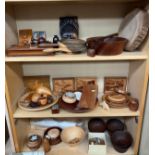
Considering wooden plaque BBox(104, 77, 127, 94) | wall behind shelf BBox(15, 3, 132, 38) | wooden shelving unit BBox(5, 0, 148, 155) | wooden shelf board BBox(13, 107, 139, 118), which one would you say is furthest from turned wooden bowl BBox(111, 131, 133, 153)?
wall behind shelf BBox(15, 3, 132, 38)

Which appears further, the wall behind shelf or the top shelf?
the wall behind shelf

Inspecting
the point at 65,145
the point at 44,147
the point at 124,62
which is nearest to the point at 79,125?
the point at 65,145

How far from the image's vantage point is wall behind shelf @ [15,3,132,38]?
1099 millimetres

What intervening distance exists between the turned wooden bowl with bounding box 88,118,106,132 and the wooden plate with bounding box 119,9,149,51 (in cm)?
53

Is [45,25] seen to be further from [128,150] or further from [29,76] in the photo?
[128,150]

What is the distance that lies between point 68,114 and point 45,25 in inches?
21.9

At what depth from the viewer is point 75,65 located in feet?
4.01

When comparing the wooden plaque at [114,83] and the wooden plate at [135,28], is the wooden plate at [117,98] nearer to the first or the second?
the wooden plaque at [114,83]

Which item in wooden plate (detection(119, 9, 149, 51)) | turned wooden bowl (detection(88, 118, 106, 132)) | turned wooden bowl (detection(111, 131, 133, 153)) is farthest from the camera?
turned wooden bowl (detection(88, 118, 106, 132))

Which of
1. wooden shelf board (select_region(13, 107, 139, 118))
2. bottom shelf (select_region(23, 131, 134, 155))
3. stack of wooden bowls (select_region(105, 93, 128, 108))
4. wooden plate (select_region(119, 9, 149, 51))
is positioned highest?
wooden plate (select_region(119, 9, 149, 51))

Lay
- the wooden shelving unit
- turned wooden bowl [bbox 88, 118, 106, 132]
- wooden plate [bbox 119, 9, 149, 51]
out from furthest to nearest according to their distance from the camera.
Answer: turned wooden bowl [bbox 88, 118, 106, 132] → the wooden shelving unit → wooden plate [bbox 119, 9, 149, 51]

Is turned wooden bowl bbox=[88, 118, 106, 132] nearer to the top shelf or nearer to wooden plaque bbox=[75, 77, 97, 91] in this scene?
wooden plaque bbox=[75, 77, 97, 91]

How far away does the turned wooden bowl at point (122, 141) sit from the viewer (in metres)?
1.12

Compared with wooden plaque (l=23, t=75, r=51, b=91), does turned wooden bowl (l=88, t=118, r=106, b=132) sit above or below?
below
